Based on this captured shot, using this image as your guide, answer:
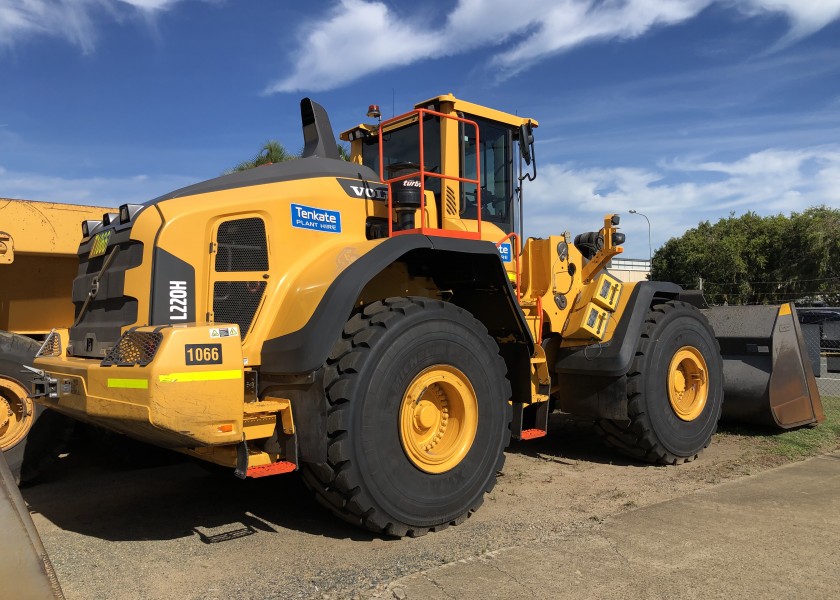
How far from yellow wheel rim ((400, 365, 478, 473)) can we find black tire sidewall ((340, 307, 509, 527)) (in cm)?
5

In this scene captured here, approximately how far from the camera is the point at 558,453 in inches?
265

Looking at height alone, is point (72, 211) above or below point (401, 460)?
above

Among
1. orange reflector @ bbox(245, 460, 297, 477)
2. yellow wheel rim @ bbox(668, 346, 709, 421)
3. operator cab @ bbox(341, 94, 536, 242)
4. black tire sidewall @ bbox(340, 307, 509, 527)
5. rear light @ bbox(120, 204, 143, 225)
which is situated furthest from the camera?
yellow wheel rim @ bbox(668, 346, 709, 421)

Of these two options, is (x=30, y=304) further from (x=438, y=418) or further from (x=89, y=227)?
(x=438, y=418)

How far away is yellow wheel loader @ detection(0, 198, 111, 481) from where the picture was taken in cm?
541

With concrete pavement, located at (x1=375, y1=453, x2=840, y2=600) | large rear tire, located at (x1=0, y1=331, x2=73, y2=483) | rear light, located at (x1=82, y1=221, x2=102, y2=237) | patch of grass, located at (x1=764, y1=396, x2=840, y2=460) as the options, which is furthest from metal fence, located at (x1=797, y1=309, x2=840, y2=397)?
large rear tire, located at (x1=0, y1=331, x2=73, y2=483)

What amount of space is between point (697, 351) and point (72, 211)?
611 cm

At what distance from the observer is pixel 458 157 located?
5.45 metres

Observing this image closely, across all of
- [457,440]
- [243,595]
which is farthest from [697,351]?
[243,595]

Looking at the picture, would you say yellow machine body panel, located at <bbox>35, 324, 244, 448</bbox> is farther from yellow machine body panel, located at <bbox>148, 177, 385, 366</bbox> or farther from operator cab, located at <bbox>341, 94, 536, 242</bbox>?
operator cab, located at <bbox>341, 94, 536, 242</bbox>

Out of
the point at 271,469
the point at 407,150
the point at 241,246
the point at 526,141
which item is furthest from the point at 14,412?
the point at 526,141

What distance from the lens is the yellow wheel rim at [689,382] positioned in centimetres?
642

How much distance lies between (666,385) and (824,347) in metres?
10.9

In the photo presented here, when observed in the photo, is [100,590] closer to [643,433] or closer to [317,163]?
[317,163]
